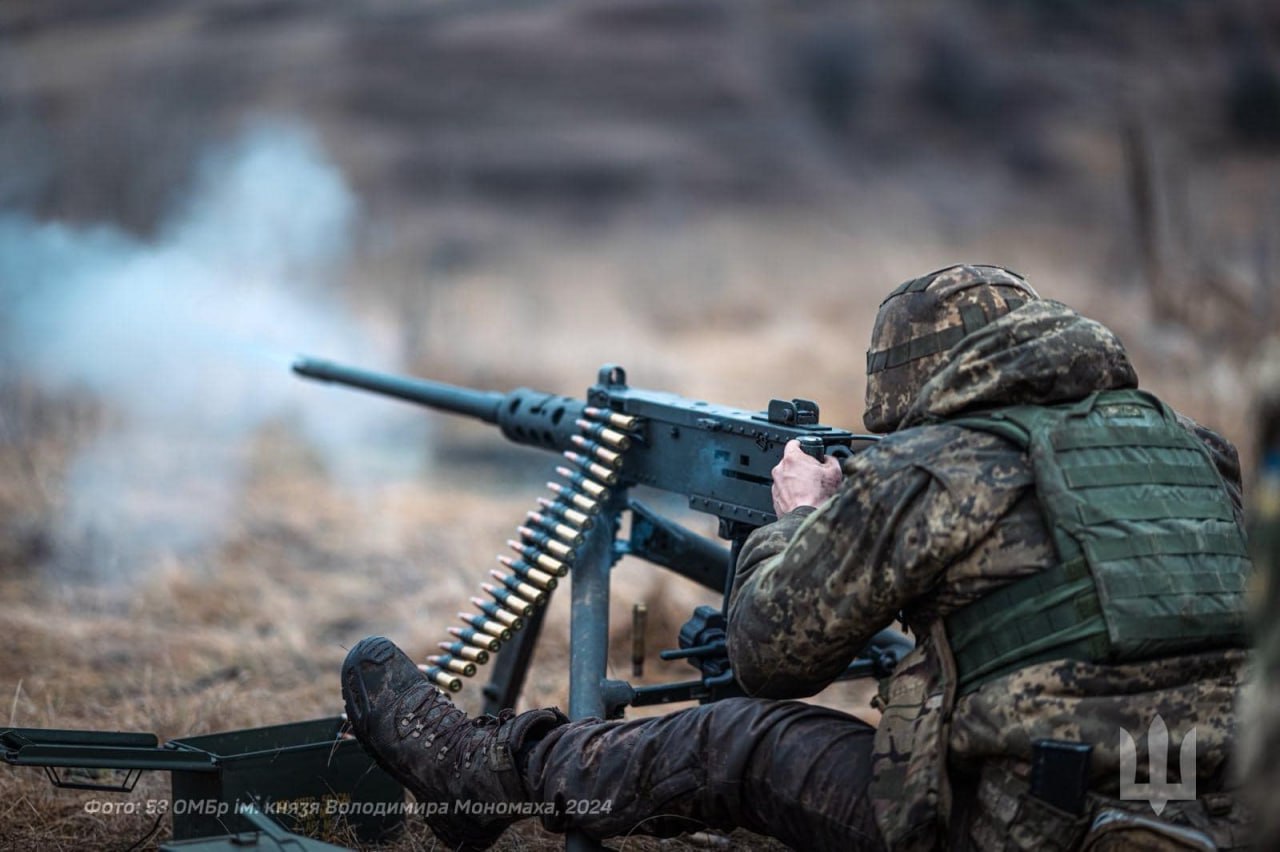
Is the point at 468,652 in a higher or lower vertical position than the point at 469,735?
higher

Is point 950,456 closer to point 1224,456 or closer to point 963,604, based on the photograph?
point 963,604

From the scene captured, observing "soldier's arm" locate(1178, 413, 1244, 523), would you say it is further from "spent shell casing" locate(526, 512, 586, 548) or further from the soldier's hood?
"spent shell casing" locate(526, 512, 586, 548)

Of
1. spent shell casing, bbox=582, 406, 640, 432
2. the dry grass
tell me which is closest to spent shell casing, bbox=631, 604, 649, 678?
spent shell casing, bbox=582, 406, 640, 432

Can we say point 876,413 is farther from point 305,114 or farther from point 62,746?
point 305,114

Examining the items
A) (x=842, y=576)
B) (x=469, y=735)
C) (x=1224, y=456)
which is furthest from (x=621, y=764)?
(x=1224, y=456)

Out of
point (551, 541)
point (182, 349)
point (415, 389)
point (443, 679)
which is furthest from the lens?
point (182, 349)

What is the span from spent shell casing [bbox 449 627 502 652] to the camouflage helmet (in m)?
1.83

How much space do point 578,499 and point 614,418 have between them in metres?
0.31

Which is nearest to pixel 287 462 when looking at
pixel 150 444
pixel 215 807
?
pixel 150 444

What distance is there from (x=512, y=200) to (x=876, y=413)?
1376cm

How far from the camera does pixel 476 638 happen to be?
4840 millimetres

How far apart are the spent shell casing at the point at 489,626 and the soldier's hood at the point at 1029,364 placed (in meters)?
2.11

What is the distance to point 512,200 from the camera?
16891mm

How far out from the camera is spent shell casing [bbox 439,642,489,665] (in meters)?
4.76
